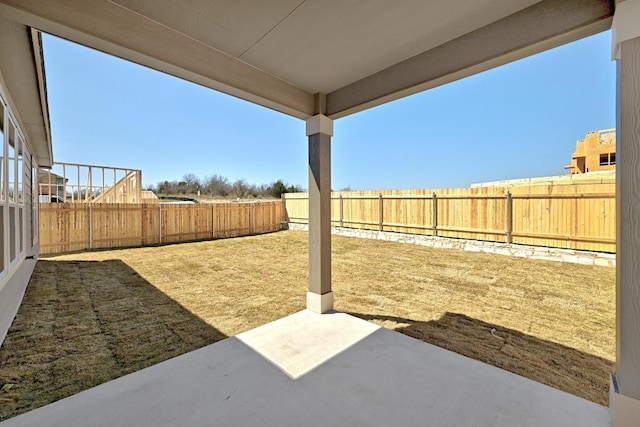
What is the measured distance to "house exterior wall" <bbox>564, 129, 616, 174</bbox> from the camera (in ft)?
49.2

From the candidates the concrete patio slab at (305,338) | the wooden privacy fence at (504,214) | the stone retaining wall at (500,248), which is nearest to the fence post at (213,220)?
the stone retaining wall at (500,248)

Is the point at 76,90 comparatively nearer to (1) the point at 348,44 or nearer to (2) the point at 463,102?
(1) the point at 348,44

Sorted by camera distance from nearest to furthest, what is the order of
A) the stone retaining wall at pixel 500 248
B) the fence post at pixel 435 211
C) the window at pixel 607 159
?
the stone retaining wall at pixel 500 248 → the fence post at pixel 435 211 → the window at pixel 607 159

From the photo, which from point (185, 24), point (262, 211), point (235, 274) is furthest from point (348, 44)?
point (262, 211)

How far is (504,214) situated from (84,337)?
8741 millimetres

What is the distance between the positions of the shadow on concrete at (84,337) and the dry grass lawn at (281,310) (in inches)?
0.5

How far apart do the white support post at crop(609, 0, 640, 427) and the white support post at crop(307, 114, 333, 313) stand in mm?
2311

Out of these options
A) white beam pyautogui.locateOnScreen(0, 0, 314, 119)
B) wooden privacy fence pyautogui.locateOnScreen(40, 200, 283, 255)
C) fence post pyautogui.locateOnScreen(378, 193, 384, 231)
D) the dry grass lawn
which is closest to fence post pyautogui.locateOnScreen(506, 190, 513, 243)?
the dry grass lawn

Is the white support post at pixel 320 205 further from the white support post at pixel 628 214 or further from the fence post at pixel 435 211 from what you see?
the fence post at pixel 435 211

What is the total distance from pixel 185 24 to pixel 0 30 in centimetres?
139

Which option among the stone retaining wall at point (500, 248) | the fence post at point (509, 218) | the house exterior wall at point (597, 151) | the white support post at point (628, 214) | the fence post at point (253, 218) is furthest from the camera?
the house exterior wall at point (597, 151)

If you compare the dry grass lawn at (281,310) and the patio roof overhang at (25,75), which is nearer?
the patio roof overhang at (25,75)

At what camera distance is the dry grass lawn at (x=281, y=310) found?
91.7 inches

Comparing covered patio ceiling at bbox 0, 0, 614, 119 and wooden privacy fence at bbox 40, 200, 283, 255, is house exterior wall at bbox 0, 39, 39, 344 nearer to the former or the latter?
covered patio ceiling at bbox 0, 0, 614, 119
